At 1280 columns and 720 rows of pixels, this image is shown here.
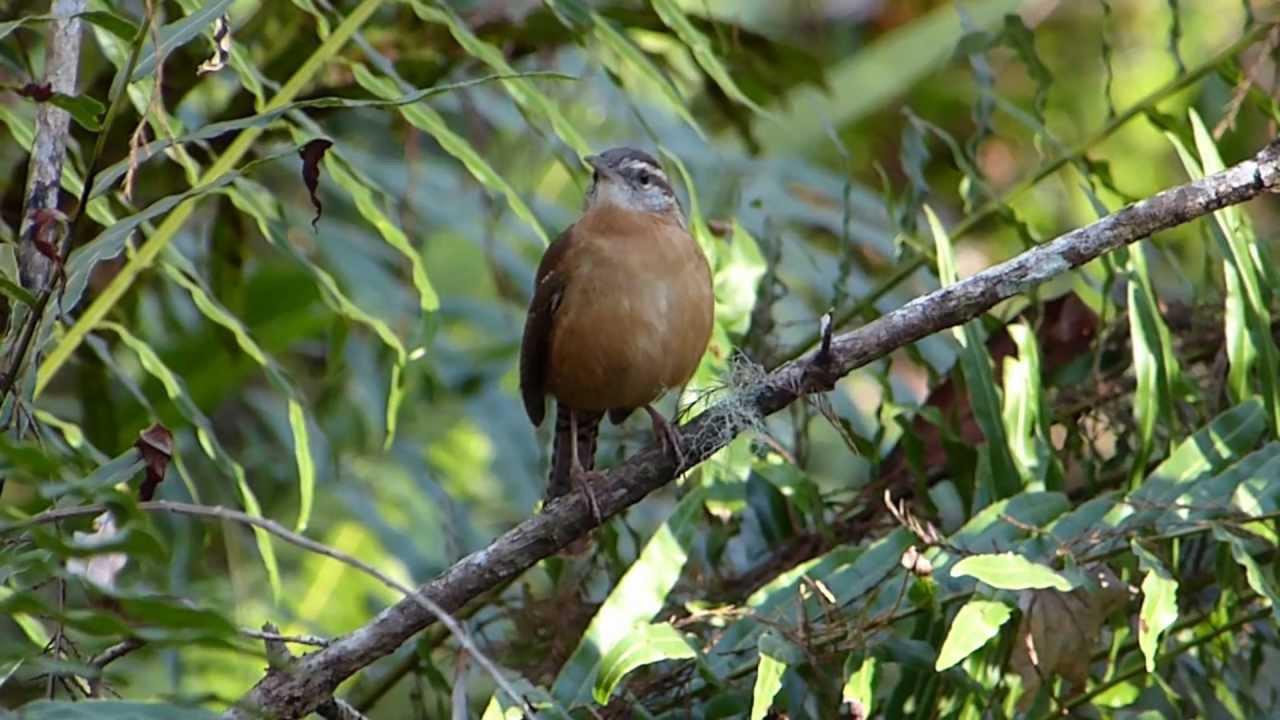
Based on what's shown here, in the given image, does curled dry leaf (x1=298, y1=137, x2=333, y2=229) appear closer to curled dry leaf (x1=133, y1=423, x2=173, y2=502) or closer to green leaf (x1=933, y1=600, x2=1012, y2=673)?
curled dry leaf (x1=133, y1=423, x2=173, y2=502)

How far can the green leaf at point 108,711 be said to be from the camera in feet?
7.59

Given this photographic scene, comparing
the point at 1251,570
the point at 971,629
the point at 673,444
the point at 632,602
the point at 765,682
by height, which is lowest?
the point at 1251,570

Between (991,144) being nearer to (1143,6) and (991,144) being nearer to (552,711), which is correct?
(1143,6)

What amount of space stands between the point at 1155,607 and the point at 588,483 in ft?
3.61

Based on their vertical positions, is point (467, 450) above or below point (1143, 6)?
below

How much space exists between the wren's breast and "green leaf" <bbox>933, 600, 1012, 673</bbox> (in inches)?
47.7

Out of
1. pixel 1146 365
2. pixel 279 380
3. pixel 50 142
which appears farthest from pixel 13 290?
pixel 1146 365

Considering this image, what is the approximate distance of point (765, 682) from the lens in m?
3.20

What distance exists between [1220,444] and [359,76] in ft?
6.67

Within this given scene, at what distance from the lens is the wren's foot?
325cm

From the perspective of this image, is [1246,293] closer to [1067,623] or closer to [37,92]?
[1067,623]

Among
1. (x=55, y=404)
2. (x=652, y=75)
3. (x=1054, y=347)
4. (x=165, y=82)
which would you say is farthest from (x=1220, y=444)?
(x=55, y=404)

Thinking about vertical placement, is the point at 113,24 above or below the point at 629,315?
above

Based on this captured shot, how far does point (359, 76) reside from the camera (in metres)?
3.82
